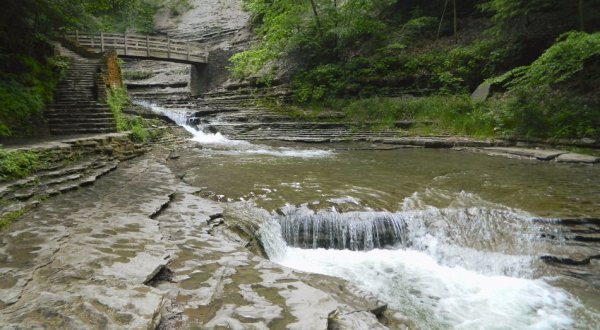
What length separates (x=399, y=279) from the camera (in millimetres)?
4828

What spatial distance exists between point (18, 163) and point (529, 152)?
12019 millimetres

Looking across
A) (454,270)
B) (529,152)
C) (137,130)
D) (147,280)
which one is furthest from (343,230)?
(137,130)

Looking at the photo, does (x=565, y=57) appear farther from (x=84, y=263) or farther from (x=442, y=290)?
(x=84, y=263)

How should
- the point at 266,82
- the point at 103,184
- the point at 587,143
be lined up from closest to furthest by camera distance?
the point at 103,184 < the point at 587,143 < the point at 266,82

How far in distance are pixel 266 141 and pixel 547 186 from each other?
9.82 metres

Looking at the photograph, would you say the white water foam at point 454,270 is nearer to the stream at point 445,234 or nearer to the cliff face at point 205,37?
the stream at point 445,234

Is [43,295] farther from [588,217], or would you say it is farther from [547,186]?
[547,186]

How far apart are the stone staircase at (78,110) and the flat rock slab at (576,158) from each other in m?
12.6

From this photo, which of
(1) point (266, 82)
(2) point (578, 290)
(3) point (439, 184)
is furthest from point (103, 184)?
(1) point (266, 82)

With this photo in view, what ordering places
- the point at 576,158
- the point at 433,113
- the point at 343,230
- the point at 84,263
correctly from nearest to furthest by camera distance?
the point at 84,263 → the point at 343,230 → the point at 576,158 → the point at 433,113

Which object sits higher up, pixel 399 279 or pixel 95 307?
pixel 95 307

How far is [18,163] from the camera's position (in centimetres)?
592

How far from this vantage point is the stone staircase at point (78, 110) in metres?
10.7

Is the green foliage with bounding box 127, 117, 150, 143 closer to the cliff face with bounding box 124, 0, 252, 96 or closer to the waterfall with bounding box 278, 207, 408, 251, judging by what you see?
the waterfall with bounding box 278, 207, 408, 251
